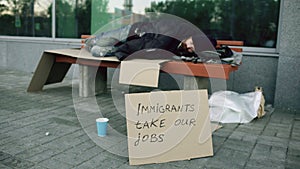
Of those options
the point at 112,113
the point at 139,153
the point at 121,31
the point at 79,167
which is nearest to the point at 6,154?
the point at 79,167

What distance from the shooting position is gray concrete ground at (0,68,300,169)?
2.23 metres

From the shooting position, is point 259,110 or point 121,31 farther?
point 121,31

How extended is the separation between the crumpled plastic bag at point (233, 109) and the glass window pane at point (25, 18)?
14.4 feet

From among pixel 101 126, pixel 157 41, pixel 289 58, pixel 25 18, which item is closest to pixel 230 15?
pixel 289 58

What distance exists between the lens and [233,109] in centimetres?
336

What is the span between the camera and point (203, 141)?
7.77 feet

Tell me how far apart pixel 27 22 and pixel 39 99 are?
352cm

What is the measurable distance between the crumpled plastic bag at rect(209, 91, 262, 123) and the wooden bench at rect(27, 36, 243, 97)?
25 cm

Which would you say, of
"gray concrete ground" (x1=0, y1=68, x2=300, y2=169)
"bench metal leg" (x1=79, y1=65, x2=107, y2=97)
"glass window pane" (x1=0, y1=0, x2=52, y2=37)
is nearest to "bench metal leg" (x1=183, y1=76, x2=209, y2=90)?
"gray concrete ground" (x1=0, y1=68, x2=300, y2=169)

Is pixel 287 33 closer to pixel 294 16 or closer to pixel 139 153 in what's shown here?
pixel 294 16

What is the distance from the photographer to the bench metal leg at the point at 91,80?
13.6ft

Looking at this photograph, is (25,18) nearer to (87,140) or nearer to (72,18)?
(72,18)

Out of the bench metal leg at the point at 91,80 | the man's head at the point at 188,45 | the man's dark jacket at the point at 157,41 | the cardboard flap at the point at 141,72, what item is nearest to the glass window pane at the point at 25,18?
the bench metal leg at the point at 91,80

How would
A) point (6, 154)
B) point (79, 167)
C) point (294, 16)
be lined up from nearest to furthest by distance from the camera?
point (79, 167), point (6, 154), point (294, 16)
